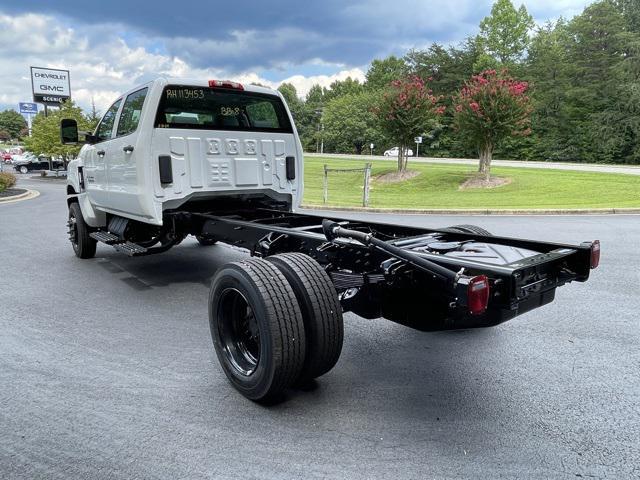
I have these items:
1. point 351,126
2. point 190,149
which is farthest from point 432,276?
point 351,126

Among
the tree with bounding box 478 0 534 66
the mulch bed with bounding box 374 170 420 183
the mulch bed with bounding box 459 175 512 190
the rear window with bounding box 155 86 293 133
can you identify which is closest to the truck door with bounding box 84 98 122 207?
the rear window with bounding box 155 86 293 133

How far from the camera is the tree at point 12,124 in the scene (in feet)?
433

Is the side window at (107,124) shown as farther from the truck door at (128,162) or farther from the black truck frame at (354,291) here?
the black truck frame at (354,291)

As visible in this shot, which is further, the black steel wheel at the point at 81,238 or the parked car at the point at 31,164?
the parked car at the point at 31,164

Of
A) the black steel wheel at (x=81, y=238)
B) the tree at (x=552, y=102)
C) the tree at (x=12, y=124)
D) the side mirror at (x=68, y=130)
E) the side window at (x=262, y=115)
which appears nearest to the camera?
the side window at (x=262, y=115)

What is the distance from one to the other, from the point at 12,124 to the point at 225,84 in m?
154

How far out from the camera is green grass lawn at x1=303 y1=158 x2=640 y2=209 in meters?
15.4

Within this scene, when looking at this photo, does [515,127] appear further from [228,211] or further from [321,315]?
[321,315]

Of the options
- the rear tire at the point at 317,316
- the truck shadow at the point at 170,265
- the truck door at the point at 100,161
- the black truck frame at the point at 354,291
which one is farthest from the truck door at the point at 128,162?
the rear tire at the point at 317,316

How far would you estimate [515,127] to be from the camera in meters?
20.5

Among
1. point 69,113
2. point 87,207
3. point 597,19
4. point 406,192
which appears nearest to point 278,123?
point 87,207

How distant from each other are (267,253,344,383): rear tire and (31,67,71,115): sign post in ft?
147

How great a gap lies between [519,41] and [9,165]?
2309 inches

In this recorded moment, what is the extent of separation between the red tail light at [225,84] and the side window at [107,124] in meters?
1.37
